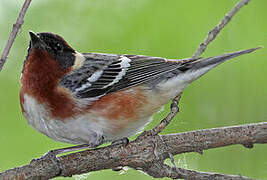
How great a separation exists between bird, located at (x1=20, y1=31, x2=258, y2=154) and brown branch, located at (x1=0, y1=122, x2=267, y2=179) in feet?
1.41

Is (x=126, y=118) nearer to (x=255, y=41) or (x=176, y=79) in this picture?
(x=176, y=79)

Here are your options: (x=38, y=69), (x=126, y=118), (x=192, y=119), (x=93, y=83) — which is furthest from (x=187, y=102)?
(x=38, y=69)

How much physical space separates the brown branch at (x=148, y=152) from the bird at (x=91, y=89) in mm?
429

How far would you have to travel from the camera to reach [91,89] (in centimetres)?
416

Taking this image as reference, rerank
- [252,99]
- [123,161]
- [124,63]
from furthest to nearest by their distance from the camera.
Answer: [124,63] → [252,99] → [123,161]

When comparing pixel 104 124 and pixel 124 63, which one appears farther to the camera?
pixel 124 63

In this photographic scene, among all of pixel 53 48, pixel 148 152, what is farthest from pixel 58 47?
pixel 148 152

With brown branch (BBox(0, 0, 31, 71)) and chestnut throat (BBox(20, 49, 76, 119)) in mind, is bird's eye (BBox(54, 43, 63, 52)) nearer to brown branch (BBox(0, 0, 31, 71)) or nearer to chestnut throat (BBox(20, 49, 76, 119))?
chestnut throat (BBox(20, 49, 76, 119))

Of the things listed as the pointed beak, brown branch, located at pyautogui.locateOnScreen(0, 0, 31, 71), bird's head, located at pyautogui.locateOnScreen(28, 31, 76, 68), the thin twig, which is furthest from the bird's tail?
brown branch, located at pyautogui.locateOnScreen(0, 0, 31, 71)

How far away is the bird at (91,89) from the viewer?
3850mm

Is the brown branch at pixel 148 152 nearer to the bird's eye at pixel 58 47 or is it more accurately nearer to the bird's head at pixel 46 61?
the bird's head at pixel 46 61

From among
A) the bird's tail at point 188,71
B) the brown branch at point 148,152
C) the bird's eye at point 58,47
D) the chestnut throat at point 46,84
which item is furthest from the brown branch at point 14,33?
the bird's tail at point 188,71

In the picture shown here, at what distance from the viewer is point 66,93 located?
3959 mm

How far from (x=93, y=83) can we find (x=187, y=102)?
0.97 meters
